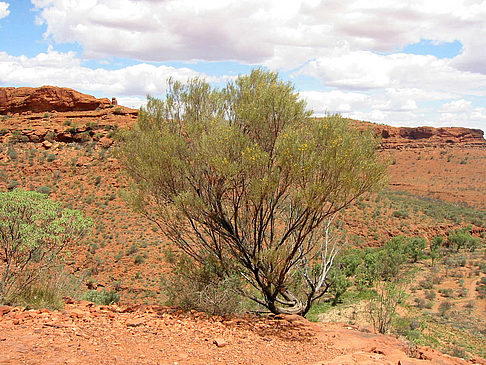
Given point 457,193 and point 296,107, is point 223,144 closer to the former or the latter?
point 296,107

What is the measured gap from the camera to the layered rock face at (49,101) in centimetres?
3706

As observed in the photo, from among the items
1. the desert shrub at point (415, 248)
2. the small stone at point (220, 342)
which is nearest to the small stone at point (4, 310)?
the small stone at point (220, 342)

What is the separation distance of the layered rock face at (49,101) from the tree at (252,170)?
3050 cm

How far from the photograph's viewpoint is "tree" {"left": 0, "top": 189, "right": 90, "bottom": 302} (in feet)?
26.0

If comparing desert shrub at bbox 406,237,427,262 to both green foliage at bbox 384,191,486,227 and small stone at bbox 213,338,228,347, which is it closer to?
green foliage at bbox 384,191,486,227

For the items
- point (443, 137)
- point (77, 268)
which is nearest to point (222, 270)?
point (77, 268)

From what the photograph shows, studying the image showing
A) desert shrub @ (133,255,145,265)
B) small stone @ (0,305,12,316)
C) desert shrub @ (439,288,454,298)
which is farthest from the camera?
desert shrub @ (133,255,145,265)

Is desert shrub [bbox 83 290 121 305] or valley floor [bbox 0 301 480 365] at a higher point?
valley floor [bbox 0 301 480 365]

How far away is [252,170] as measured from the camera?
776 cm

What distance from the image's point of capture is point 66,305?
7.64 m

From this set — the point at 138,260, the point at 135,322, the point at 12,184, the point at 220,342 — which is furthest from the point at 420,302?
the point at 12,184

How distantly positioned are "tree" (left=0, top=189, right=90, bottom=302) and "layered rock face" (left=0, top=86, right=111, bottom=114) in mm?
31231

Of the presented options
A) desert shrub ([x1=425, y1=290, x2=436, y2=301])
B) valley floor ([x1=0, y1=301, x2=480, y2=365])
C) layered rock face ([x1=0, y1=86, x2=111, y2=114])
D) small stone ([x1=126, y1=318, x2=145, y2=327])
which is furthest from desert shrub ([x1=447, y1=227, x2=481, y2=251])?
layered rock face ([x1=0, y1=86, x2=111, y2=114])

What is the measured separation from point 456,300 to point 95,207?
1904 centimetres
